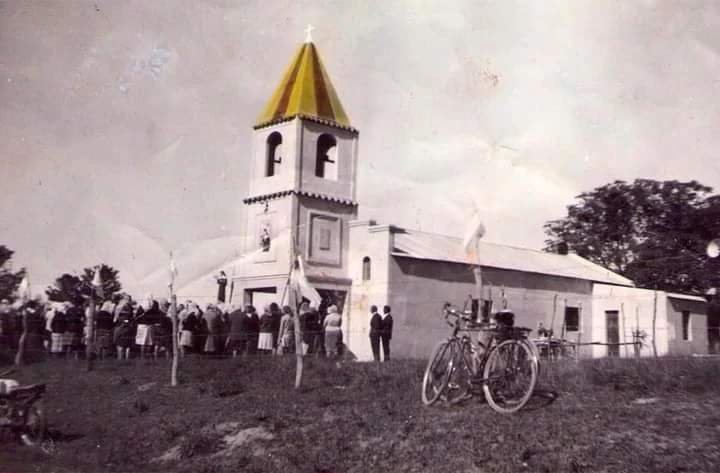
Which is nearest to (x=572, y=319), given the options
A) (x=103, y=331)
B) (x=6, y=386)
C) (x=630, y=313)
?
(x=630, y=313)

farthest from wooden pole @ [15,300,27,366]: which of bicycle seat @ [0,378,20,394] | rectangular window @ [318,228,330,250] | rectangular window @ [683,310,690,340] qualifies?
rectangular window @ [683,310,690,340]

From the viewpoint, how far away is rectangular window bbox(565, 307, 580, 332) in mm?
28031

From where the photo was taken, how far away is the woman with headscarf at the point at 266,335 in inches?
656

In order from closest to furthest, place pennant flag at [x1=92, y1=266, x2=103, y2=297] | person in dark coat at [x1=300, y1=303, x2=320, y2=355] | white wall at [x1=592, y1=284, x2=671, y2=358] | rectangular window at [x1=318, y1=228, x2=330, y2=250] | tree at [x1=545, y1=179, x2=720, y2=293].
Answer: pennant flag at [x1=92, y1=266, x2=103, y2=297] → person in dark coat at [x1=300, y1=303, x2=320, y2=355] → rectangular window at [x1=318, y1=228, x2=330, y2=250] → white wall at [x1=592, y1=284, x2=671, y2=358] → tree at [x1=545, y1=179, x2=720, y2=293]

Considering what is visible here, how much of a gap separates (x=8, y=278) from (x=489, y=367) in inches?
507

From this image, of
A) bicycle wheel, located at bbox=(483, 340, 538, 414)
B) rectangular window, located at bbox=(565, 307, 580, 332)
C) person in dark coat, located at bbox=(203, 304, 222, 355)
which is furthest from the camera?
rectangular window, located at bbox=(565, 307, 580, 332)

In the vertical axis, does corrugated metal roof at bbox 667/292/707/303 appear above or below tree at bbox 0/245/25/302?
above

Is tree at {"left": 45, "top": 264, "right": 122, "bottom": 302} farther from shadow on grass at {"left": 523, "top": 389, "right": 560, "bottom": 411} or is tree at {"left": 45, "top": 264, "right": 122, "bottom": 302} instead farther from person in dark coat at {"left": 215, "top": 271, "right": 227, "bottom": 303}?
shadow on grass at {"left": 523, "top": 389, "right": 560, "bottom": 411}

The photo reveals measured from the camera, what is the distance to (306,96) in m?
24.1

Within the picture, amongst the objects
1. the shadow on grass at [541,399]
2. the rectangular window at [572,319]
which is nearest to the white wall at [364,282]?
the rectangular window at [572,319]

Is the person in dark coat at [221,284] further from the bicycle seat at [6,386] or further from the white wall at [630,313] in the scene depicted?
the white wall at [630,313]

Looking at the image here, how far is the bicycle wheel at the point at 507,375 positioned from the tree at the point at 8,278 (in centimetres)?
1066

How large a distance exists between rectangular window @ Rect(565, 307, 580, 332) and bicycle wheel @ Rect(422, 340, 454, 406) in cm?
2016

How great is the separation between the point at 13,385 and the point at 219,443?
3030mm
